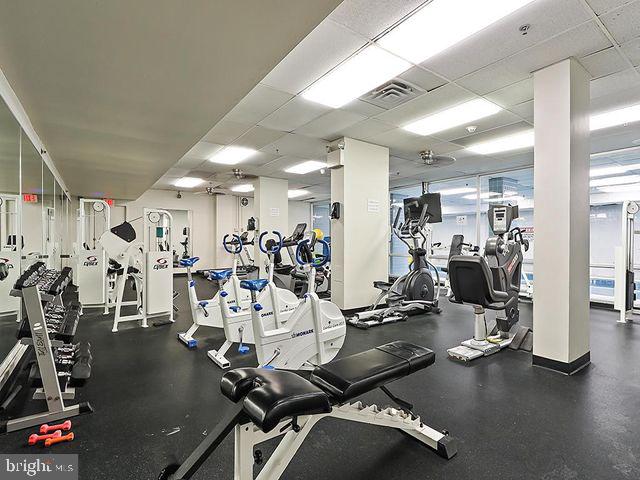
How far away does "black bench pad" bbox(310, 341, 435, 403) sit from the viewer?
56.3 inches

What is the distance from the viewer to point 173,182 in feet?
28.8

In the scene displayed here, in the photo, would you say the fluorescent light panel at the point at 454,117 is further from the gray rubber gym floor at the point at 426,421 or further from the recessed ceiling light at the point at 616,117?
the gray rubber gym floor at the point at 426,421

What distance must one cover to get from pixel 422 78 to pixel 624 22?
1489mm

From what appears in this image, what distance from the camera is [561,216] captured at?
2.86 meters

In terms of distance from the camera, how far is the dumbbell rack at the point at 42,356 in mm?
2010

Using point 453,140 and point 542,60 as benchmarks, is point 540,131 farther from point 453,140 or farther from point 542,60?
point 453,140

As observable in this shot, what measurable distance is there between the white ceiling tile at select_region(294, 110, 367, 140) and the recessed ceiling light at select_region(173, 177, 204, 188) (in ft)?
14.9

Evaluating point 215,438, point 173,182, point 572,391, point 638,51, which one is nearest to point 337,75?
point 638,51

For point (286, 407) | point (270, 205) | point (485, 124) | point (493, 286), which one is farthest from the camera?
point (270, 205)

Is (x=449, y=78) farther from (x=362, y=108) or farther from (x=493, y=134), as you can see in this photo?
(x=493, y=134)

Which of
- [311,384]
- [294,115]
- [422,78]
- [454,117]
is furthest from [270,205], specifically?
[311,384]

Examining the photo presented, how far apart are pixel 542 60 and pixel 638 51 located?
0.74 meters

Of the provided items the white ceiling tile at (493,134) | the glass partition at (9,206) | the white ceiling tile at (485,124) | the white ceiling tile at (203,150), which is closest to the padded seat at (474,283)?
the white ceiling tile at (485,124)

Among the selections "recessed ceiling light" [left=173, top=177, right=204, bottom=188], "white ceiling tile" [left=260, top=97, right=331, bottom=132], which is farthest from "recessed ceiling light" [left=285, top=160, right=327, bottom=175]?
"recessed ceiling light" [left=173, top=177, right=204, bottom=188]
